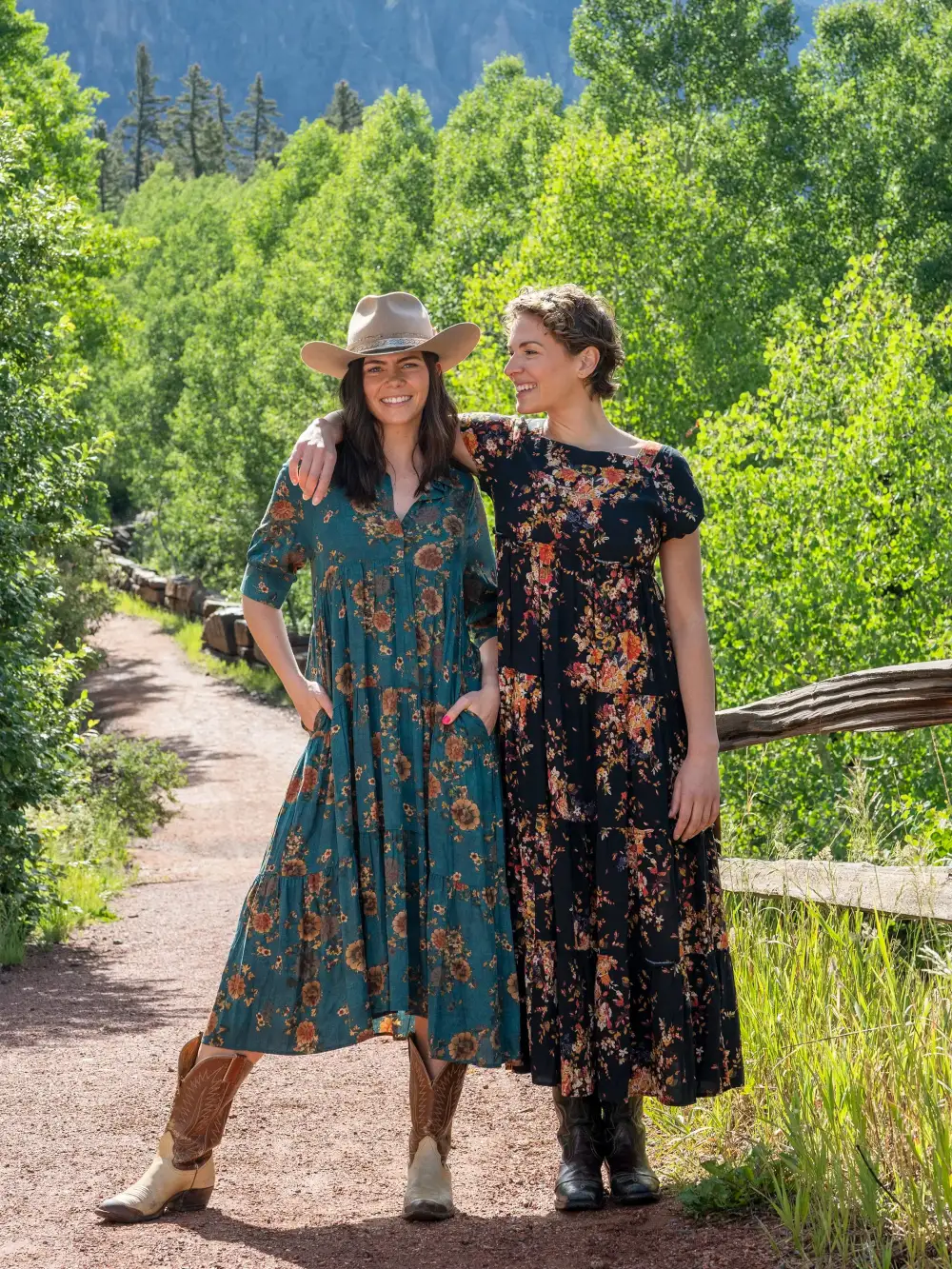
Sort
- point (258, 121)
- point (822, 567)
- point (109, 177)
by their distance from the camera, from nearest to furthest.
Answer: point (822, 567) → point (109, 177) → point (258, 121)

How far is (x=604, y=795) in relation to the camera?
11.3ft

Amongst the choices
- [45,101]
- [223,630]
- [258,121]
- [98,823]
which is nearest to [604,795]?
[98,823]

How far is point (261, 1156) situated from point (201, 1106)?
0.83 m

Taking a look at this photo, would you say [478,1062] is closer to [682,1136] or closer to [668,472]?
[682,1136]

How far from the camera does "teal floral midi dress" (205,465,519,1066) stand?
3.38 metres

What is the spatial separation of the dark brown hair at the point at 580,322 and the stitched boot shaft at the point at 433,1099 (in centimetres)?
162

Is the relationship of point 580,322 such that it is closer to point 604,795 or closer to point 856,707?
point 604,795

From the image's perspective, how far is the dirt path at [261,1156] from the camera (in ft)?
10.7

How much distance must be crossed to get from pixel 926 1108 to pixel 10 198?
9.08m

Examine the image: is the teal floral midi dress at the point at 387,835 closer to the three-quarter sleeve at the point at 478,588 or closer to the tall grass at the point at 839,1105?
the three-quarter sleeve at the point at 478,588

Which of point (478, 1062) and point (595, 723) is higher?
point (595, 723)

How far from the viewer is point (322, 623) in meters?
3.59

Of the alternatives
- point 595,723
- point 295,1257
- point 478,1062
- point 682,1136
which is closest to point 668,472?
point 595,723

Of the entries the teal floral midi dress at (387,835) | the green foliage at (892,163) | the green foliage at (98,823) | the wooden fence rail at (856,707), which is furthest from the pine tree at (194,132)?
the teal floral midi dress at (387,835)
